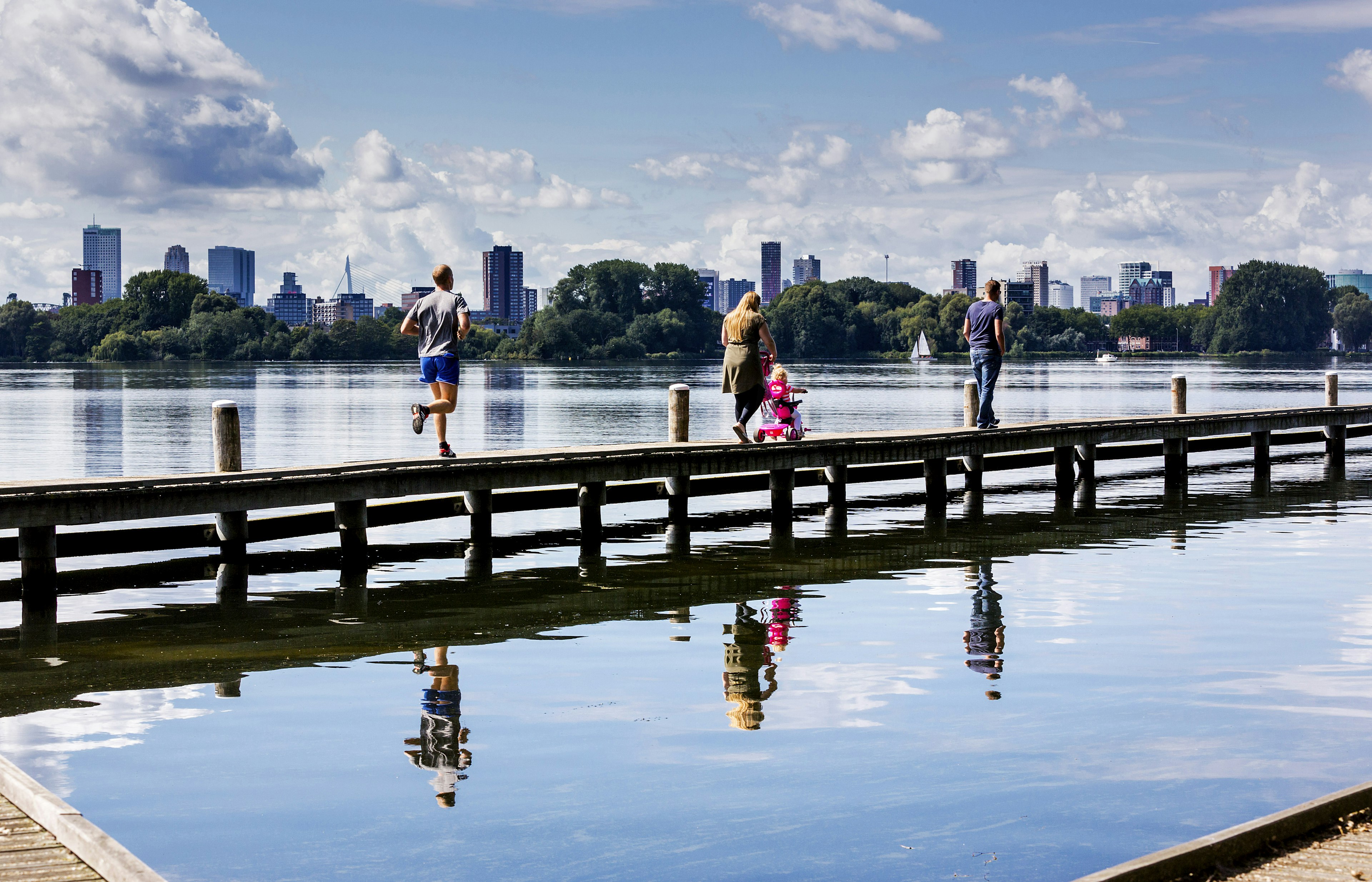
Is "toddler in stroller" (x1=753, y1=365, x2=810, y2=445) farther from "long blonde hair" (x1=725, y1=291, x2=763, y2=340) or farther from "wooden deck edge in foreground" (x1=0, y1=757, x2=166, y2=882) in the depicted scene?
"wooden deck edge in foreground" (x1=0, y1=757, x2=166, y2=882)

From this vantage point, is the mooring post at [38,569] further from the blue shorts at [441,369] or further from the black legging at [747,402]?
the black legging at [747,402]

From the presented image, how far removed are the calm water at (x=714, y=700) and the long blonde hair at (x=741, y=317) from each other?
8.81 feet

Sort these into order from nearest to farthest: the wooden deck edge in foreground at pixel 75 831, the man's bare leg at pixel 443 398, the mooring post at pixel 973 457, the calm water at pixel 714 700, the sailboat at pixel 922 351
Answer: the wooden deck edge in foreground at pixel 75 831
the calm water at pixel 714 700
the man's bare leg at pixel 443 398
the mooring post at pixel 973 457
the sailboat at pixel 922 351

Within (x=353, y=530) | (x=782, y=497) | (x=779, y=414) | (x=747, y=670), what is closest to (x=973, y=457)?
(x=782, y=497)

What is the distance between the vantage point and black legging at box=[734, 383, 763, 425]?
1773cm

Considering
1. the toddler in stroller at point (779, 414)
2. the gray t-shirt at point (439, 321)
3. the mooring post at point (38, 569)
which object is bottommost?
the mooring post at point (38, 569)

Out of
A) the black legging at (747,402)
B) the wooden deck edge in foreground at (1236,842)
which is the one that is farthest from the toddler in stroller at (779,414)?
the wooden deck edge in foreground at (1236,842)

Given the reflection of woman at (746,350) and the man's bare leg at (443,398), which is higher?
the reflection of woman at (746,350)

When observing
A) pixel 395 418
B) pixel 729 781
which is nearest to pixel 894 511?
pixel 729 781

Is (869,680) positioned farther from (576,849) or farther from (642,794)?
(576,849)

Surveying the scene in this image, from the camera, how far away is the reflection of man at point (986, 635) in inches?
416

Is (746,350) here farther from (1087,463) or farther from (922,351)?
(922,351)

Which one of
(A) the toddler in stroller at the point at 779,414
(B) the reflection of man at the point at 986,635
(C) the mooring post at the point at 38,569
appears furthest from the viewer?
(A) the toddler in stroller at the point at 779,414

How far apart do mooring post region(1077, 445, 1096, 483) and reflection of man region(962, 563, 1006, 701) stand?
34.7 feet
